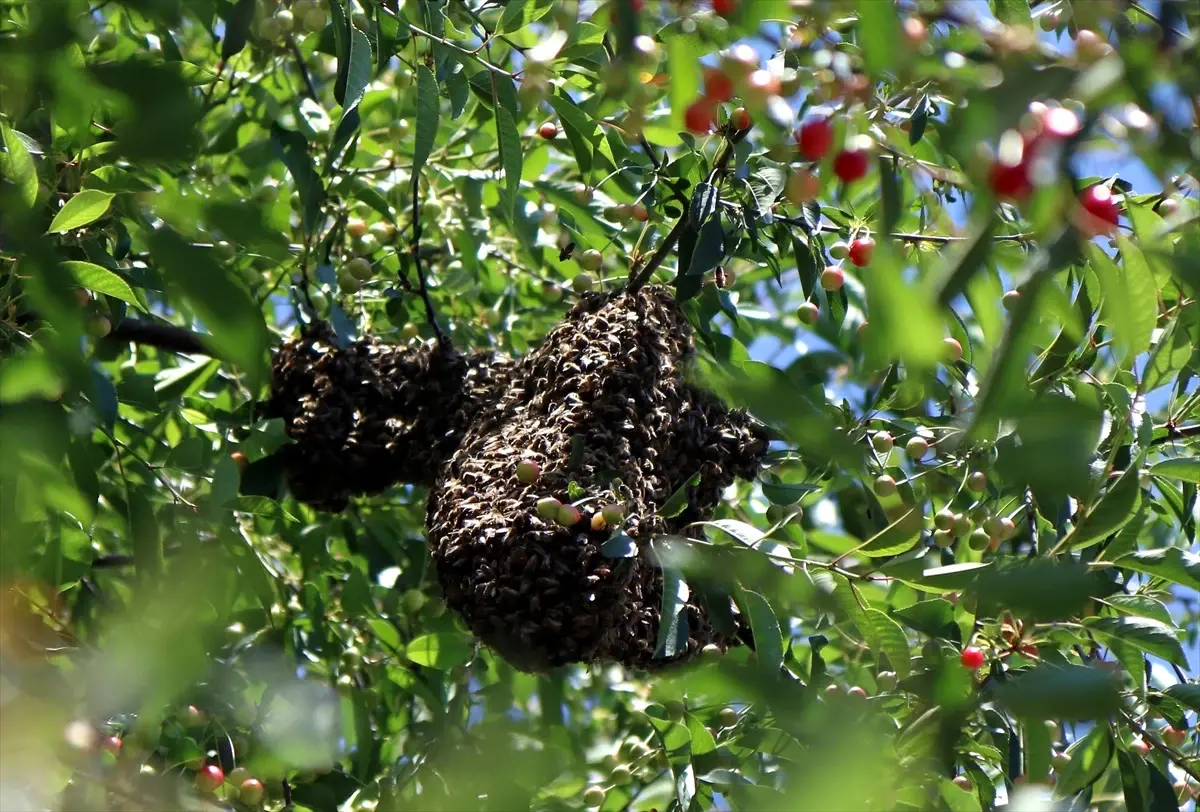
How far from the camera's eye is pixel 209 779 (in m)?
2.19

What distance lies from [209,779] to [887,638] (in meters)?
1.19

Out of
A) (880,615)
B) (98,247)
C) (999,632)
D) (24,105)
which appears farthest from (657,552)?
(98,247)

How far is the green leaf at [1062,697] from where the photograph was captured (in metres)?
0.92

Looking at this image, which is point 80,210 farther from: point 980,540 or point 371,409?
point 980,540

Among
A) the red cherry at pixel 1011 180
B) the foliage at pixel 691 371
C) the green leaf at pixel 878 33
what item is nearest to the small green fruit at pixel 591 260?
the foliage at pixel 691 371

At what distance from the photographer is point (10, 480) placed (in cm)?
103

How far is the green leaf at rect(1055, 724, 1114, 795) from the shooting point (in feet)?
5.88

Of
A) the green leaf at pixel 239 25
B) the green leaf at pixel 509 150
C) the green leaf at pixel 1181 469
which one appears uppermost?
the green leaf at pixel 239 25

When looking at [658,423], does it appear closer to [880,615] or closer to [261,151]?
[880,615]

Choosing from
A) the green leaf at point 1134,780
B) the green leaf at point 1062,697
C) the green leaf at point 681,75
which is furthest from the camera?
the green leaf at point 1134,780

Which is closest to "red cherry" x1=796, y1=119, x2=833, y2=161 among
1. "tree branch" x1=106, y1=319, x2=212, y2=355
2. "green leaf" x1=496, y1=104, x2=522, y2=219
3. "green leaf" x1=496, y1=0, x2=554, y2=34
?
"green leaf" x1=496, y1=104, x2=522, y2=219

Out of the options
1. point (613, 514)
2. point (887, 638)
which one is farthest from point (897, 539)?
point (613, 514)

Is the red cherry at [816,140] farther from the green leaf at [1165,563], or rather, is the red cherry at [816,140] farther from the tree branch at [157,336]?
the tree branch at [157,336]

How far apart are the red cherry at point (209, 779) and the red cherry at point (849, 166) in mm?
1532
